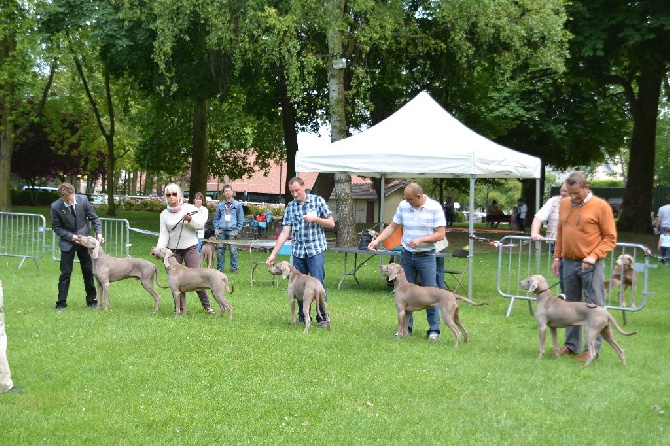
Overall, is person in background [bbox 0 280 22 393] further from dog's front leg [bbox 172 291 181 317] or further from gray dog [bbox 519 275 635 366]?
gray dog [bbox 519 275 635 366]

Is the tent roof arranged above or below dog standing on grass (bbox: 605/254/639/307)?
above

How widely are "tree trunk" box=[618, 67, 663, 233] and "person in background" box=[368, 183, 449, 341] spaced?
22.6 metres

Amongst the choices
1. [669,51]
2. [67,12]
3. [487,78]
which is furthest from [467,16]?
[67,12]

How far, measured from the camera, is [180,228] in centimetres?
1145

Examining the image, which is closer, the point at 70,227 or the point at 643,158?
the point at 70,227

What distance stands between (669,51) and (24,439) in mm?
23540

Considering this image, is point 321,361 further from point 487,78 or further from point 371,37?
point 487,78

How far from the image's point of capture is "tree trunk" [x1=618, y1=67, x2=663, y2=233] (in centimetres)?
3031

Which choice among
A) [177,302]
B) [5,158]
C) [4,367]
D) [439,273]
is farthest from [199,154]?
[4,367]

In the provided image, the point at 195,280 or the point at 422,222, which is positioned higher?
the point at 422,222

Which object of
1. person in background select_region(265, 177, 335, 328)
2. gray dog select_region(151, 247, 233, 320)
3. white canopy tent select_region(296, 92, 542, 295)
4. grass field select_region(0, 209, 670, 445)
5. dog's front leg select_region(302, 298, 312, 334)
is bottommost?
grass field select_region(0, 209, 670, 445)

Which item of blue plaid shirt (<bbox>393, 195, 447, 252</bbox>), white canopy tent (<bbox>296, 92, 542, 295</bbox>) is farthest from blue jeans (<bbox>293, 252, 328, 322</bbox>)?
white canopy tent (<bbox>296, 92, 542, 295</bbox>)

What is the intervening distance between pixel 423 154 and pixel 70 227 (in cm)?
589

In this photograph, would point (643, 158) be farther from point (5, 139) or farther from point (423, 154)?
point (5, 139)
